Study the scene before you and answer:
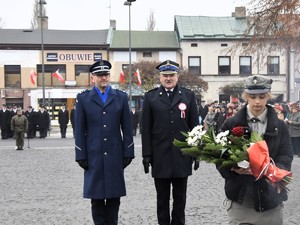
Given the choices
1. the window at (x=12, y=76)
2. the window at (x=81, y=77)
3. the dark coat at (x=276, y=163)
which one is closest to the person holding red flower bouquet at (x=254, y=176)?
the dark coat at (x=276, y=163)

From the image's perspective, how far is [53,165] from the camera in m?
13.4

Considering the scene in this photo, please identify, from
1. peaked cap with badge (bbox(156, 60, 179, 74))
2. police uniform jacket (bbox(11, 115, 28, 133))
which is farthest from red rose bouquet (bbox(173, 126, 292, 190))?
police uniform jacket (bbox(11, 115, 28, 133))

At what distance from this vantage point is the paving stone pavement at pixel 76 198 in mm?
6730

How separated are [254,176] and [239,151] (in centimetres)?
26

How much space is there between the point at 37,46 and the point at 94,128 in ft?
127

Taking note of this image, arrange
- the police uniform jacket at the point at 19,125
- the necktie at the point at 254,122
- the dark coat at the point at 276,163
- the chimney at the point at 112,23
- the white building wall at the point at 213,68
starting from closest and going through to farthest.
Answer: the dark coat at the point at 276,163 → the necktie at the point at 254,122 → the police uniform jacket at the point at 19,125 → the white building wall at the point at 213,68 → the chimney at the point at 112,23

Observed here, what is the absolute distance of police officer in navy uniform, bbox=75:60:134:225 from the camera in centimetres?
545

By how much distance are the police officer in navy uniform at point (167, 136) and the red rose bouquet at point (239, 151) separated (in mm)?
1963

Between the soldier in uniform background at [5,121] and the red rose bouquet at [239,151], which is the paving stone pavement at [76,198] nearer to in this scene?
the red rose bouquet at [239,151]

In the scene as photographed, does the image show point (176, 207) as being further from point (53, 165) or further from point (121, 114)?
point (53, 165)

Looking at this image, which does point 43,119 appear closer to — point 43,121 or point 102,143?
point 43,121

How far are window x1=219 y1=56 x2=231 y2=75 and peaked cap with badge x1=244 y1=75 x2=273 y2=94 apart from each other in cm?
4097

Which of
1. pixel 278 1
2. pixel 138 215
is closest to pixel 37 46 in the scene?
pixel 278 1

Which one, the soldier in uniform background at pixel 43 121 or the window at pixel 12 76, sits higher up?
the window at pixel 12 76
